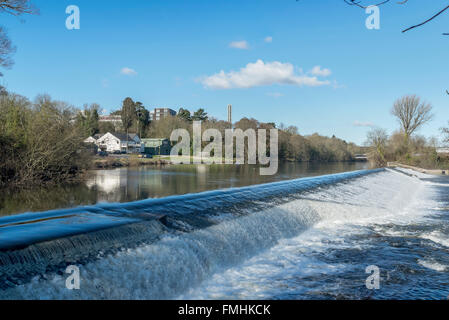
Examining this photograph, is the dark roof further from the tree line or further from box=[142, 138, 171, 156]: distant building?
the tree line

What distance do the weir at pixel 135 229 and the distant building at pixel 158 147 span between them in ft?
173

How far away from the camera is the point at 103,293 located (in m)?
3.61

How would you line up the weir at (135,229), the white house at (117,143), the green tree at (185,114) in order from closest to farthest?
the weir at (135,229) < the white house at (117,143) < the green tree at (185,114)

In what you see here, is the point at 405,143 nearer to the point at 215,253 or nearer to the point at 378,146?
the point at 378,146

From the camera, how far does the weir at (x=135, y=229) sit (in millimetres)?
3568

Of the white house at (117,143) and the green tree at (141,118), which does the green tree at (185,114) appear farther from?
the white house at (117,143)

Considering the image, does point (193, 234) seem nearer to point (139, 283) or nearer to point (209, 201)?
Answer: point (139, 283)

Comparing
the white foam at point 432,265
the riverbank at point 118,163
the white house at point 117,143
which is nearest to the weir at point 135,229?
the white foam at point 432,265

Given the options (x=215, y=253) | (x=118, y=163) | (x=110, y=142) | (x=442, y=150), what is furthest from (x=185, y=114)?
(x=215, y=253)

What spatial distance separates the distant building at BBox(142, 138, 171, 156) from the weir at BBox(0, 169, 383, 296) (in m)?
52.7

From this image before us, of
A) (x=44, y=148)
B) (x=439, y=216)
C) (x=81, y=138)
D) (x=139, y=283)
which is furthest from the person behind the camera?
(x=81, y=138)

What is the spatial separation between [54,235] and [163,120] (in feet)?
198
